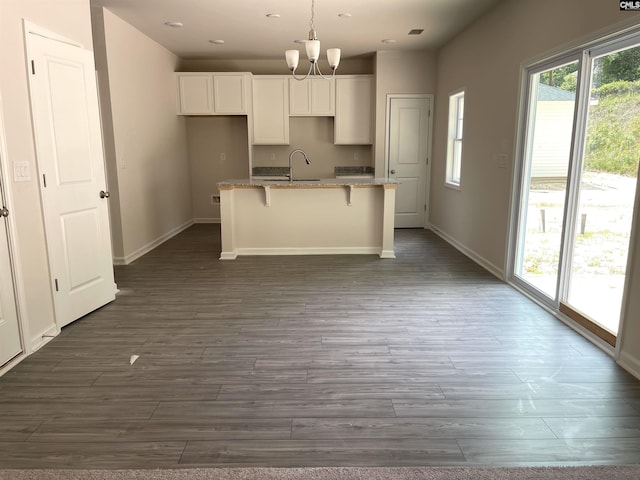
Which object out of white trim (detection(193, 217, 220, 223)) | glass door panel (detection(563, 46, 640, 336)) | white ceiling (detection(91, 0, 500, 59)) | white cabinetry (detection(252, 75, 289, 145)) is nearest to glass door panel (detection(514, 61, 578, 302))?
glass door panel (detection(563, 46, 640, 336))

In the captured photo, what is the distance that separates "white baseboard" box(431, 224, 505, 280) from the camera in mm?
4701

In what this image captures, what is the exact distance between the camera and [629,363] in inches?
105

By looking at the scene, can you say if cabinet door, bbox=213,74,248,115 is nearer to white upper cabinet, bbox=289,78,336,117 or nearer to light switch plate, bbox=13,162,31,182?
white upper cabinet, bbox=289,78,336,117

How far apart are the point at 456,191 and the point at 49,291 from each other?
4891 millimetres

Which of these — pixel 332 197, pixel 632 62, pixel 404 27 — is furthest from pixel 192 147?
pixel 632 62

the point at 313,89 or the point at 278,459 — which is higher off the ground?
the point at 313,89

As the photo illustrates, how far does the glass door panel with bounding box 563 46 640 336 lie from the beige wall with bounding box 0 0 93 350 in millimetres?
3891

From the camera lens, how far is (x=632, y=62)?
281 cm

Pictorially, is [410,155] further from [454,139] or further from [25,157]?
[25,157]

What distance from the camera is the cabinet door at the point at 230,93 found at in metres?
7.19

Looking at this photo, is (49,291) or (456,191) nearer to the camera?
(49,291)

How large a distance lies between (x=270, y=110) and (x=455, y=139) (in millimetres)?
3044

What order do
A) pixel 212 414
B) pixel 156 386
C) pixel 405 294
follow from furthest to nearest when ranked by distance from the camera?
pixel 405 294 → pixel 156 386 → pixel 212 414

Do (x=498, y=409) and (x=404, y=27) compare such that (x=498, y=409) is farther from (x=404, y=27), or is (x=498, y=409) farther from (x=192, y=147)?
(x=192, y=147)
